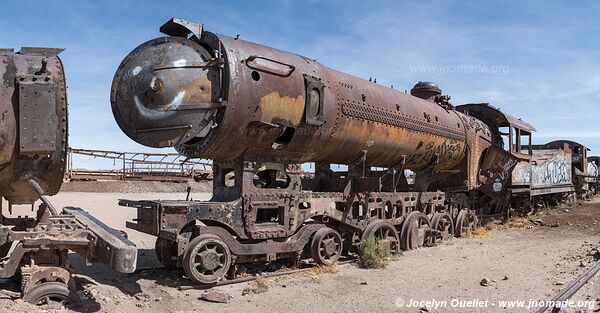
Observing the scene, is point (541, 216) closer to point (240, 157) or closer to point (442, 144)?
Result: point (442, 144)

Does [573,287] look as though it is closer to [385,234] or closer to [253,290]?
[385,234]

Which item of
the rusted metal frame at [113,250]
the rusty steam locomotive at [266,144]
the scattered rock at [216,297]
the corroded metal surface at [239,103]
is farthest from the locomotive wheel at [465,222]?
the rusted metal frame at [113,250]

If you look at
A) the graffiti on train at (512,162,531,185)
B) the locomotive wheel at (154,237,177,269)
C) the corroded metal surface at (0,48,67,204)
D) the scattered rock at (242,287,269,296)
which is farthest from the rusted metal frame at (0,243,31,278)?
the graffiti on train at (512,162,531,185)

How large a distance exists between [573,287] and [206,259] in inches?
212

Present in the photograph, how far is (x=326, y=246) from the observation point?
28.8 feet

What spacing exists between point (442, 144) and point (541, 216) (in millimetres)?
7788

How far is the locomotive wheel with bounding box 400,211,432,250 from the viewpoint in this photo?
36.0 ft

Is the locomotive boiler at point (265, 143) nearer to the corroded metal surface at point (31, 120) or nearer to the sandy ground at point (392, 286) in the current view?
the sandy ground at point (392, 286)

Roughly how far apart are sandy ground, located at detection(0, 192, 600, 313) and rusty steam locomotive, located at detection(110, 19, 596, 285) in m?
0.52

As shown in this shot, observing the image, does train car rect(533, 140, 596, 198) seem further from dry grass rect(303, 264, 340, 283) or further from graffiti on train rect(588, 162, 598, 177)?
dry grass rect(303, 264, 340, 283)

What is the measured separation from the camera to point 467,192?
14305 millimetres

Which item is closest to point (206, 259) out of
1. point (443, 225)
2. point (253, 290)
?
point (253, 290)

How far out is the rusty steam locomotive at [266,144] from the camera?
7.11m

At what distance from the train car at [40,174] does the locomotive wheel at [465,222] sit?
32.4 feet
